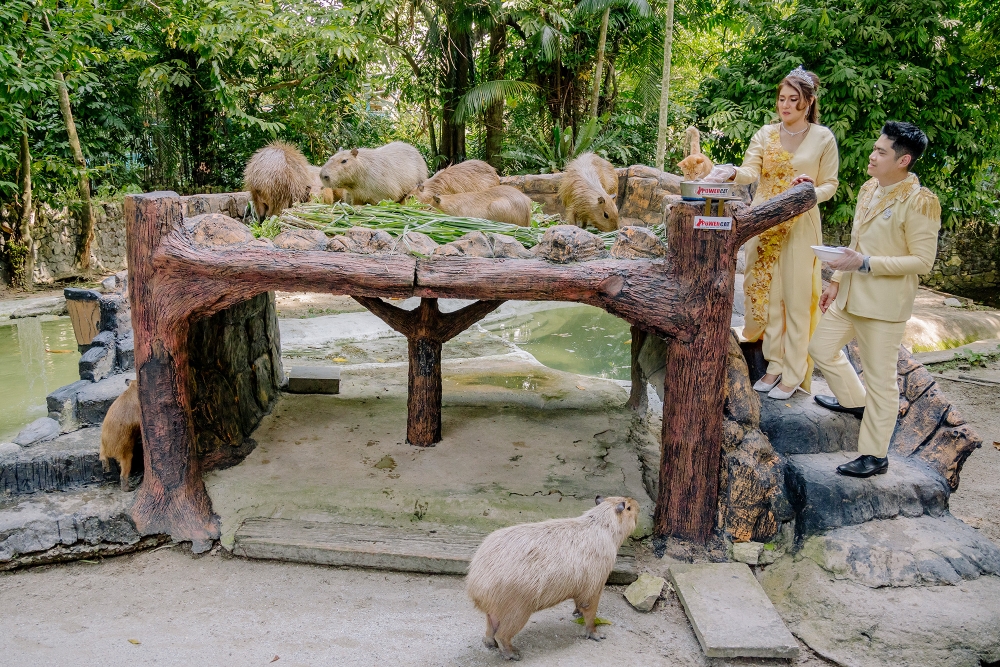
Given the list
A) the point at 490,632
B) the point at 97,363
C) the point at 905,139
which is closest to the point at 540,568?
the point at 490,632

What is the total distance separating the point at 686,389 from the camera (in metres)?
4.40

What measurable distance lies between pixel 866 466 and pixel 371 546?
3.07m

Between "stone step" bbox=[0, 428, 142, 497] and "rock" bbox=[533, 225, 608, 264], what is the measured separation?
126 inches

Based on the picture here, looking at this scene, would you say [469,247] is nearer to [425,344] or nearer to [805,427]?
[425,344]

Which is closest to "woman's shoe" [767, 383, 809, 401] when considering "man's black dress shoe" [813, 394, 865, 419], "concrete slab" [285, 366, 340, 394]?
"man's black dress shoe" [813, 394, 865, 419]

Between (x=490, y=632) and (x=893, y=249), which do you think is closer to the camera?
(x=490, y=632)

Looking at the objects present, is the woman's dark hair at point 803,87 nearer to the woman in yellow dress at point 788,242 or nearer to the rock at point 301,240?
the woman in yellow dress at point 788,242

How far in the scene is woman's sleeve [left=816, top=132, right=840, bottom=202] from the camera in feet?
14.6

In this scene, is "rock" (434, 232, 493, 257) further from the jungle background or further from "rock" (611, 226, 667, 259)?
the jungle background

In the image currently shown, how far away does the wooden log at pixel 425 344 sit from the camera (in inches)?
214

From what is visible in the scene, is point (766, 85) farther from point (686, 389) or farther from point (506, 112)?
point (686, 389)

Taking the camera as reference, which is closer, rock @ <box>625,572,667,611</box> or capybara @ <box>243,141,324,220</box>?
rock @ <box>625,572,667,611</box>

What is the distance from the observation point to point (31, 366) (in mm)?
8469

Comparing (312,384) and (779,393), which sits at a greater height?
(779,393)
